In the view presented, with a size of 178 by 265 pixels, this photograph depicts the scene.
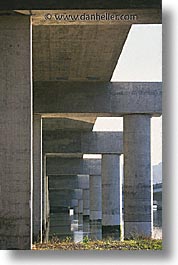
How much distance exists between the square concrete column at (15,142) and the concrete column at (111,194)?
28.3m

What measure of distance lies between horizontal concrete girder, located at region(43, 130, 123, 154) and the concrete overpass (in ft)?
39.7

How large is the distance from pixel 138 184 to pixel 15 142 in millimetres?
15066

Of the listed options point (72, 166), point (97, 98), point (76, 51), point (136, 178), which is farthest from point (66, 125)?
point (72, 166)

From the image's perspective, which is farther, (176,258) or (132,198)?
(132,198)

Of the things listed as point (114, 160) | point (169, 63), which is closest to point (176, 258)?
point (169, 63)

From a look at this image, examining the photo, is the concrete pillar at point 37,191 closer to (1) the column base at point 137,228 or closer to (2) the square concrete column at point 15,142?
(1) the column base at point 137,228

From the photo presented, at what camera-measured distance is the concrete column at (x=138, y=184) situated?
29344 millimetres

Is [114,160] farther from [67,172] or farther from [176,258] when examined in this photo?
[176,258]

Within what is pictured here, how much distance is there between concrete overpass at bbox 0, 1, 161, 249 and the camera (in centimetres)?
1497

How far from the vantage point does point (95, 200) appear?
6188 centimetres

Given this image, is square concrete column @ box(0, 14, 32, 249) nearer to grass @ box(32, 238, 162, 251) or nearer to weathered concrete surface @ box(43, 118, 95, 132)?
grass @ box(32, 238, 162, 251)

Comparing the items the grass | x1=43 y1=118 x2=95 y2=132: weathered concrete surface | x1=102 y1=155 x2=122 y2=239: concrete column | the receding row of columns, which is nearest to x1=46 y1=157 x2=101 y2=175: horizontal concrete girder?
x1=102 y1=155 x2=122 y2=239: concrete column

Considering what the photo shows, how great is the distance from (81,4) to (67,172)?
4585cm

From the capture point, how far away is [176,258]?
10.0 meters
